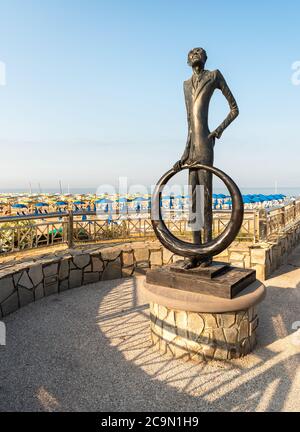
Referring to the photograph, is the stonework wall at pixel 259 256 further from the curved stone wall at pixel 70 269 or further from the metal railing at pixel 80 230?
the curved stone wall at pixel 70 269

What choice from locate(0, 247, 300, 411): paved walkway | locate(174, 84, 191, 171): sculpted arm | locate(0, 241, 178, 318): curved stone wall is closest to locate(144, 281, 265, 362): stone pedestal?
locate(0, 247, 300, 411): paved walkway

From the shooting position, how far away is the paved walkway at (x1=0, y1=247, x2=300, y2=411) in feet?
9.28

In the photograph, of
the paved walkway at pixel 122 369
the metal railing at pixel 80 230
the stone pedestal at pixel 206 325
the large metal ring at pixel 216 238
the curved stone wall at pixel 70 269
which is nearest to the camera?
the paved walkway at pixel 122 369

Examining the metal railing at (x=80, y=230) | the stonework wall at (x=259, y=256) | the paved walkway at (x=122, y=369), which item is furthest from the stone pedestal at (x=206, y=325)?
the metal railing at (x=80, y=230)

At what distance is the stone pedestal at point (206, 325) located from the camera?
11.8 ft

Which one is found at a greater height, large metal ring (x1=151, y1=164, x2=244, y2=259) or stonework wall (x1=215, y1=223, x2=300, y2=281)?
large metal ring (x1=151, y1=164, x2=244, y2=259)

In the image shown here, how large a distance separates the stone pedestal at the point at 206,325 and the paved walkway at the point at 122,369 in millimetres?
149

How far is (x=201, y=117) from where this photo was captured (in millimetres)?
4195

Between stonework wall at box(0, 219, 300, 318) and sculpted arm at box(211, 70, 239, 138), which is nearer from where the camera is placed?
sculpted arm at box(211, 70, 239, 138)

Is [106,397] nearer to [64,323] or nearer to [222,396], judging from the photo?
[222,396]

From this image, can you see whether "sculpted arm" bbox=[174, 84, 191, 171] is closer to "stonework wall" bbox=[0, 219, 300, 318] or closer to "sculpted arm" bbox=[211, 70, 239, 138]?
"sculpted arm" bbox=[211, 70, 239, 138]

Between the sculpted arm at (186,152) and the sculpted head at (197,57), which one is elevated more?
the sculpted head at (197,57)

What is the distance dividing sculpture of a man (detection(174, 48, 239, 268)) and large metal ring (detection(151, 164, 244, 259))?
0.19 m
